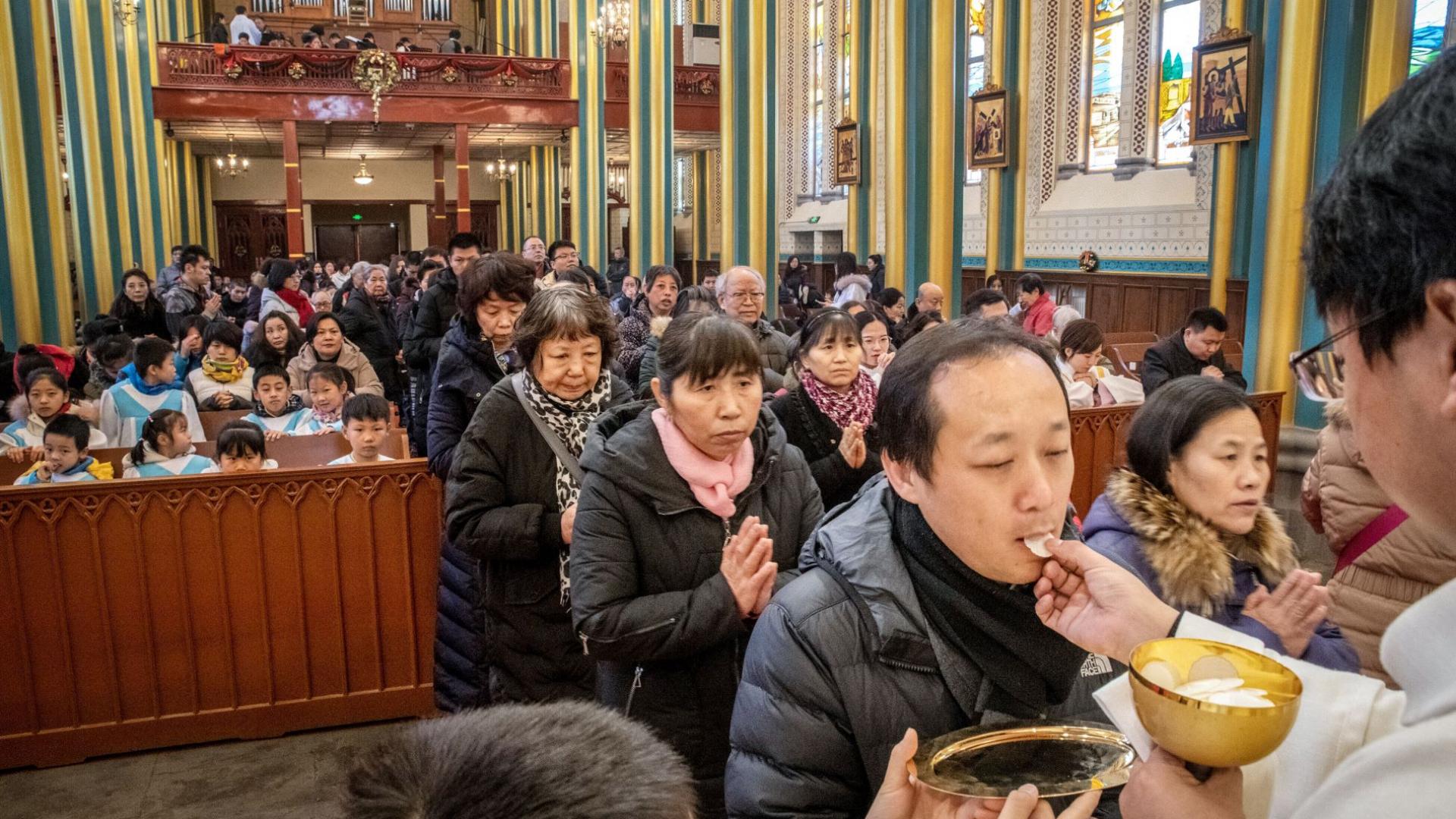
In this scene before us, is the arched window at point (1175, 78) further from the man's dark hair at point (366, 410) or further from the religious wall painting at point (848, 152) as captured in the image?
the man's dark hair at point (366, 410)

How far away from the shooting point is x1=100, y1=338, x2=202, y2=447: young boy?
5.55 metres

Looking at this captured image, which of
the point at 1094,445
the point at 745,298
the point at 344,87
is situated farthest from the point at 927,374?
the point at 344,87

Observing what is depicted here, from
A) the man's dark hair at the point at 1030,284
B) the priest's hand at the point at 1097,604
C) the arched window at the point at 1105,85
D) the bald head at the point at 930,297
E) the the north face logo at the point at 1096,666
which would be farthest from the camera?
the arched window at the point at 1105,85

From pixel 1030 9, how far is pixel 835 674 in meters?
15.1

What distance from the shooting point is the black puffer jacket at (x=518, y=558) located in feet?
8.50

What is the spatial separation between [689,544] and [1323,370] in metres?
1.34

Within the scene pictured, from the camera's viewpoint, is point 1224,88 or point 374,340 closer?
point 374,340

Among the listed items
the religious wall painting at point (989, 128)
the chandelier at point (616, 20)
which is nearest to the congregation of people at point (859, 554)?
the religious wall painting at point (989, 128)

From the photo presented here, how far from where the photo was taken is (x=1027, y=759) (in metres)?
1.09

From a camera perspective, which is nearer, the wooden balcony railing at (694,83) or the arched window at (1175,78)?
the arched window at (1175,78)

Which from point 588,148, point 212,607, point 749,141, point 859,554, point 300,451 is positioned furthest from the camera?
point 588,148

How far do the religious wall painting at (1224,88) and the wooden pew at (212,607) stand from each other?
9.62m

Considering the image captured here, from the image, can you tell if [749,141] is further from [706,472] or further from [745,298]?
[706,472]

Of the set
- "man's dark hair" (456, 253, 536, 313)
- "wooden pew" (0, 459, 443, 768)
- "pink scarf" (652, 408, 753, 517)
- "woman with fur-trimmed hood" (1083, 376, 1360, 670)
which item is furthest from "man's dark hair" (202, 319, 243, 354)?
"woman with fur-trimmed hood" (1083, 376, 1360, 670)
